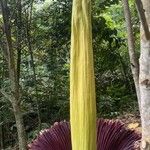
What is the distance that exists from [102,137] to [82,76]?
292mm

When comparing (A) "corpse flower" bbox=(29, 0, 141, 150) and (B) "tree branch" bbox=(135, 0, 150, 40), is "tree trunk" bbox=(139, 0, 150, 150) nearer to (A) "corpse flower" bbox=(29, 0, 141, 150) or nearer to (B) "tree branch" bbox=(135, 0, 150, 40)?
(B) "tree branch" bbox=(135, 0, 150, 40)

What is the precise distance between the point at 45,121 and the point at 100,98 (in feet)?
2.75

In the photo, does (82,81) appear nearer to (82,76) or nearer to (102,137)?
(82,76)

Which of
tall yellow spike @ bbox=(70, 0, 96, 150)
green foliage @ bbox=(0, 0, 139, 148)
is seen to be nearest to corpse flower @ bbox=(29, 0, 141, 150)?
tall yellow spike @ bbox=(70, 0, 96, 150)

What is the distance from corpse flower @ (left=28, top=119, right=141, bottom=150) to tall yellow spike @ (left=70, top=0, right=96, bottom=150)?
225mm

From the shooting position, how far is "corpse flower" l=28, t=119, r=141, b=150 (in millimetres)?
991

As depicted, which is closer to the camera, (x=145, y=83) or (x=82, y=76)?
(x=82, y=76)

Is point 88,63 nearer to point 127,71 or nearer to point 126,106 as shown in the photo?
point 126,106

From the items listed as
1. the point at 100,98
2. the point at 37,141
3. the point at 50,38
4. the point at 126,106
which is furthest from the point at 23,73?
the point at 37,141

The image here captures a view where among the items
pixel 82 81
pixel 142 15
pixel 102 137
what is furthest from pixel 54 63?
pixel 82 81

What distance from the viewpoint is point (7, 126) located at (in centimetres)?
580

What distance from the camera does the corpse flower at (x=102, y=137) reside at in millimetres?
991

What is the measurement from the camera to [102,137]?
998mm

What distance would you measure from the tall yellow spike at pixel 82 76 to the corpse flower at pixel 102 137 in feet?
0.74
